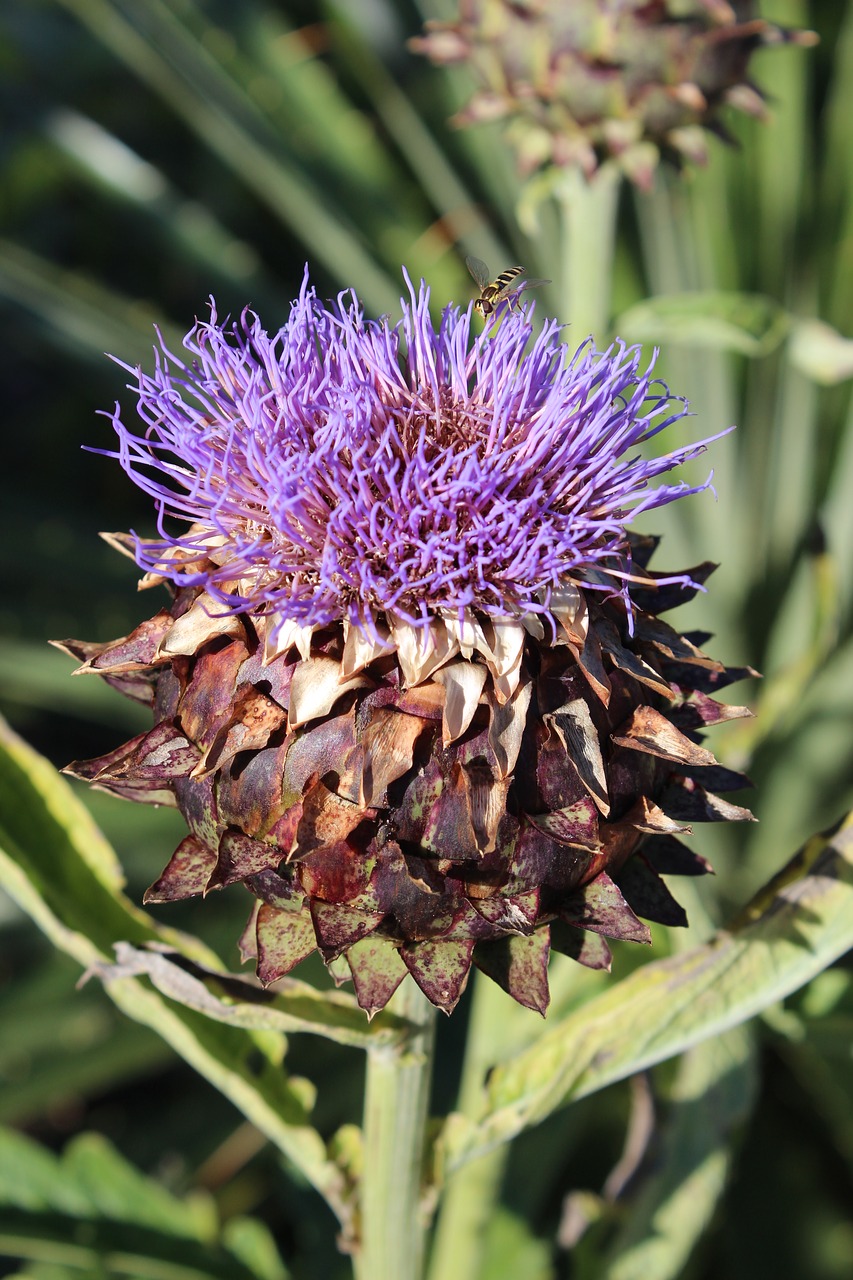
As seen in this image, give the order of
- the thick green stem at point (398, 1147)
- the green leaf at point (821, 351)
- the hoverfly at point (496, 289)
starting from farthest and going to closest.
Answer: the green leaf at point (821, 351) → the hoverfly at point (496, 289) → the thick green stem at point (398, 1147)

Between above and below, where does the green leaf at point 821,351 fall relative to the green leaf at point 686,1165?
above

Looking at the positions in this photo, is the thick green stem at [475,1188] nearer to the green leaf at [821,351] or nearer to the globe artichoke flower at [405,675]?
the globe artichoke flower at [405,675]

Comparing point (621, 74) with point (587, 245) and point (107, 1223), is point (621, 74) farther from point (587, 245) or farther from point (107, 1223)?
point (107, 1223)

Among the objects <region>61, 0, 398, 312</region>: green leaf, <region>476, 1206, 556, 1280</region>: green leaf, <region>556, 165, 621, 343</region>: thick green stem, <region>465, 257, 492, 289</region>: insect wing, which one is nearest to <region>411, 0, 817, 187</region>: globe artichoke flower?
<region>556, 165, 621, 343</region>: thick green stem

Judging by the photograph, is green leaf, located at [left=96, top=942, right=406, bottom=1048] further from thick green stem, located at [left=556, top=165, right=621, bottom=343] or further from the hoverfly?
thick green stem, located at [left=556, top=165, right=621, bottom=343]

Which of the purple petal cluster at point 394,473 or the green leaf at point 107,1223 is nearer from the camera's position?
the purple petal cluster at point 394,473

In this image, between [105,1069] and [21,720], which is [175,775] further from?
[21,720]

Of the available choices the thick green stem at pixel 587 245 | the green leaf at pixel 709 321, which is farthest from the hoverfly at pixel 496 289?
the thick green stem at pixel 587 245

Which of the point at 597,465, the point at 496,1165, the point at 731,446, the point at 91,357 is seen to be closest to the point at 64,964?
the point at 496,1165
